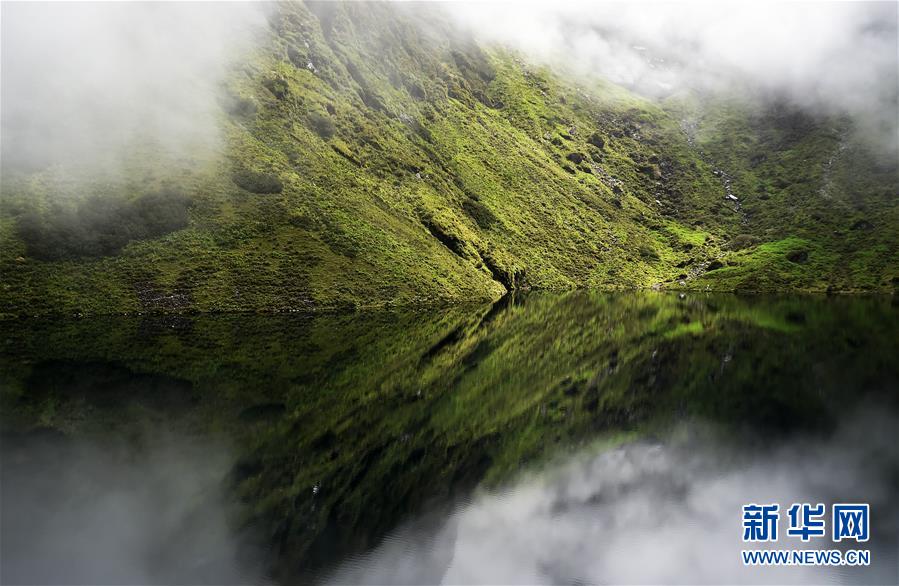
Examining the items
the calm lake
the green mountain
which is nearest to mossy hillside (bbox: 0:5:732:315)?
the green mountain

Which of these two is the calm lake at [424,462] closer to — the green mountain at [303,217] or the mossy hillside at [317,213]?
the mossy hillside at [317,213]

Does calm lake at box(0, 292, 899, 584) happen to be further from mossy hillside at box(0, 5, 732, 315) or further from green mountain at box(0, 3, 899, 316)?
green mountain at box(0, 3, 899, 316)

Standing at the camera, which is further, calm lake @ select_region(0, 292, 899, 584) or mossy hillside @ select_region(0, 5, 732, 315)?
mossy hillside @ select_region(0, 5, 732, 315)

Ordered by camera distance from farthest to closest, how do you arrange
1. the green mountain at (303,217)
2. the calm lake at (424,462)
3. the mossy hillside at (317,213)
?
the mossy hillside at (317,213), the green mountain at (303,217), the calm lake at (424,462)

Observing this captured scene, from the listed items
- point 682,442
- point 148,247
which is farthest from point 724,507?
point 148,247

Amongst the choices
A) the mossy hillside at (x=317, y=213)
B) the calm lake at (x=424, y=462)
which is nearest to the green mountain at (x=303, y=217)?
the mossy hillside at (x=317, y=213)

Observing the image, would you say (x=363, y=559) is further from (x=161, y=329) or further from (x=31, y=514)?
(x=161, y=329)

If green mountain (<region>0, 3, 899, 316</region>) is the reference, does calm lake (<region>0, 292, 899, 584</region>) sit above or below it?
below

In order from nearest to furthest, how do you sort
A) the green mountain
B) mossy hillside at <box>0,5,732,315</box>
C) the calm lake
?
1. the calm lake
2. the green mountain
3. mossy hillside at <box>0,5,732,315</box>

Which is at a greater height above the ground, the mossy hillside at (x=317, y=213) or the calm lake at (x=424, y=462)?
the mossy hillside at (x=317, y=213)
